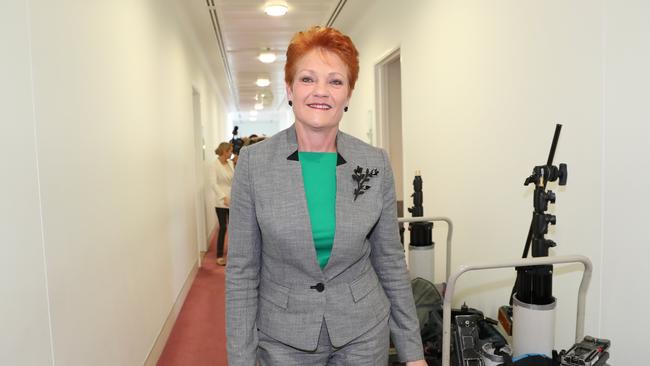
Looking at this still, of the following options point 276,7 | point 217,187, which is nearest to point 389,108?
point 276,7

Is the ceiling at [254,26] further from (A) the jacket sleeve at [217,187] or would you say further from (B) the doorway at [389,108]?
(A) the jacket sleeve at [217,187]

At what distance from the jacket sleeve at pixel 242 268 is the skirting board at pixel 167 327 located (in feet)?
6.50

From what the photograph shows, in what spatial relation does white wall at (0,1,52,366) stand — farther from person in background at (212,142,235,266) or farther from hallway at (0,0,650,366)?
person in background at (212,142,235,266)

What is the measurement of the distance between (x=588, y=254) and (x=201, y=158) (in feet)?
18.9

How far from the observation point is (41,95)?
5.37 ft

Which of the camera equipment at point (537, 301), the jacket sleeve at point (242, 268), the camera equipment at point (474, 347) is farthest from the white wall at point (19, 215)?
the camera equipment at point (537, 301)

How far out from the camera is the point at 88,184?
206 centimetres

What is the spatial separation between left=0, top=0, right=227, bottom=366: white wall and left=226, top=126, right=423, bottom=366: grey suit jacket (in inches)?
27.3

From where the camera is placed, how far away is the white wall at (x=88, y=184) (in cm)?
149

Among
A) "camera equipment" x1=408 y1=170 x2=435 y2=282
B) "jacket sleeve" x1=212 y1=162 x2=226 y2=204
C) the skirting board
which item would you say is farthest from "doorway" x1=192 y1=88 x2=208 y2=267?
"camera equipment" x1=408 y1=170 x2=435 y2=282

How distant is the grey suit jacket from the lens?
48.2 inches

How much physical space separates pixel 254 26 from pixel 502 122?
13.9 ft

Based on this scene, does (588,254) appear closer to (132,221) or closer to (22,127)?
(22,127)

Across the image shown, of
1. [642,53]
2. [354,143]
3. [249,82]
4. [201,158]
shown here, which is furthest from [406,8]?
[249,82]
